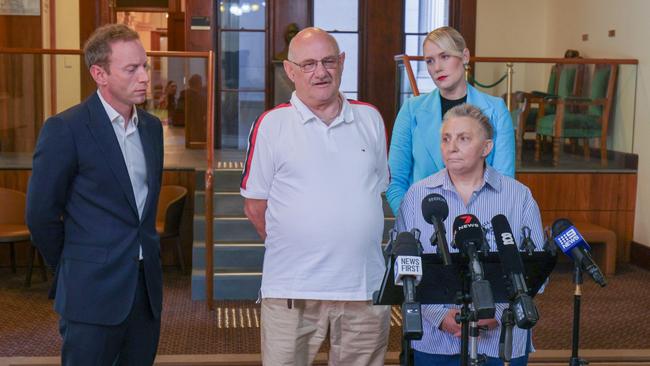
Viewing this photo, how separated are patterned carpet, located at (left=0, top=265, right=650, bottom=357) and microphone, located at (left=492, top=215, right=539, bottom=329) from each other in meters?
3.32

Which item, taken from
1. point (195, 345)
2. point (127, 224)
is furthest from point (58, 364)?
point (127, 224)

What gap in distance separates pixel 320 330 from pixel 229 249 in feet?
13.4

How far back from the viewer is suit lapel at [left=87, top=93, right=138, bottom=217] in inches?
118

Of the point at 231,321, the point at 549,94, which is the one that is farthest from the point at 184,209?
the point at 549,94

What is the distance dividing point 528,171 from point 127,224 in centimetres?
591

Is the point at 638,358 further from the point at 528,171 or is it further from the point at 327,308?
the point at 528,171

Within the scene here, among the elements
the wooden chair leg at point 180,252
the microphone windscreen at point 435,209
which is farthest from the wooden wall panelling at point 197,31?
the microphone windscreen at point 435,209

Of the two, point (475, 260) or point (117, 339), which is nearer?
point (475, 260)

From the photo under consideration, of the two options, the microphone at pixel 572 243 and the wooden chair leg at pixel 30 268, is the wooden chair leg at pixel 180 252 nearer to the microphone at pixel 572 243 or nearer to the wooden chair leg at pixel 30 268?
the wooden chair leg at pixel 30 268

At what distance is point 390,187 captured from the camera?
3.61 m

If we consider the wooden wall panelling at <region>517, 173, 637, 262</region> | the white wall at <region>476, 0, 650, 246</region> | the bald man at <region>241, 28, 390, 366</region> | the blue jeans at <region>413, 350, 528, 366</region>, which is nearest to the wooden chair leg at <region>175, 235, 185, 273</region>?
the wooden wall panelling at <region>517, 173, 637, 262</region>

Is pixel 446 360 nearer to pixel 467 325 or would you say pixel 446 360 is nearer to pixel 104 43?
pixel 467 325

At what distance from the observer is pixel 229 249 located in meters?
7.16

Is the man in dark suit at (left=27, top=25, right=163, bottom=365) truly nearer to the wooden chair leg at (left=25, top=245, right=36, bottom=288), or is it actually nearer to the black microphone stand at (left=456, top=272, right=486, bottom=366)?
the black microphone stand at (left=456, top=272, right=486, bottom=366)
